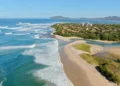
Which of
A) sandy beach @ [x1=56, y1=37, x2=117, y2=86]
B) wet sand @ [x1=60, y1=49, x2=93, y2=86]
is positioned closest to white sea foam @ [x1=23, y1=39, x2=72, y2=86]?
wet sand @ [x1=60, y1=49, x2=93, y2=86]

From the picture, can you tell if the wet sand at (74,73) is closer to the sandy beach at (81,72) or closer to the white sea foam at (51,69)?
the sandy beach at (81,72)

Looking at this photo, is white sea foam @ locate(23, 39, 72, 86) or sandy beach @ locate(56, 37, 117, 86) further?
white sea foam @ locate(23, 39, 72, 86)

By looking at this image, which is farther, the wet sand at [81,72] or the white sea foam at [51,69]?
the white sea foam at [51,69]

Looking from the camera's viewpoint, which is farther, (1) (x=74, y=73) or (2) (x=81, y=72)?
(2) (x=81, y=72)

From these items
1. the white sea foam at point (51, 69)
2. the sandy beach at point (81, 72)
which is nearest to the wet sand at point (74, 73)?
the sandy beach at point (81, 72)

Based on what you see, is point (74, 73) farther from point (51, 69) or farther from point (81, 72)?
point (51, 69)

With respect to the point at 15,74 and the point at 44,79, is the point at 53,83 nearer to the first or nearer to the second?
the point at 44,79

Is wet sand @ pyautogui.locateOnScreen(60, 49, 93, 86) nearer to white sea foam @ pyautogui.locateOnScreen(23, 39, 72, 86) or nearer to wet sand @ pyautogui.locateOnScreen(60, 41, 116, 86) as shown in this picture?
wet sand @ pyautogui.locateOnScreen(60, 41, 116, 86)

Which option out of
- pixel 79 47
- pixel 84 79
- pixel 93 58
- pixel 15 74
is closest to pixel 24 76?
pixel 15 74

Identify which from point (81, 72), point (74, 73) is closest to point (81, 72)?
point (81, 72)

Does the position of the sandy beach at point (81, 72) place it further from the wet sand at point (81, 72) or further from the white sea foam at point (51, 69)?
the white sea foam at point (51, 69)

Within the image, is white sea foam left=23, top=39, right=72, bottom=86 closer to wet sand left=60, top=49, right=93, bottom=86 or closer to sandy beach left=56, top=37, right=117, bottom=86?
wet sand left=60, top=49, right=93, bottom=86
